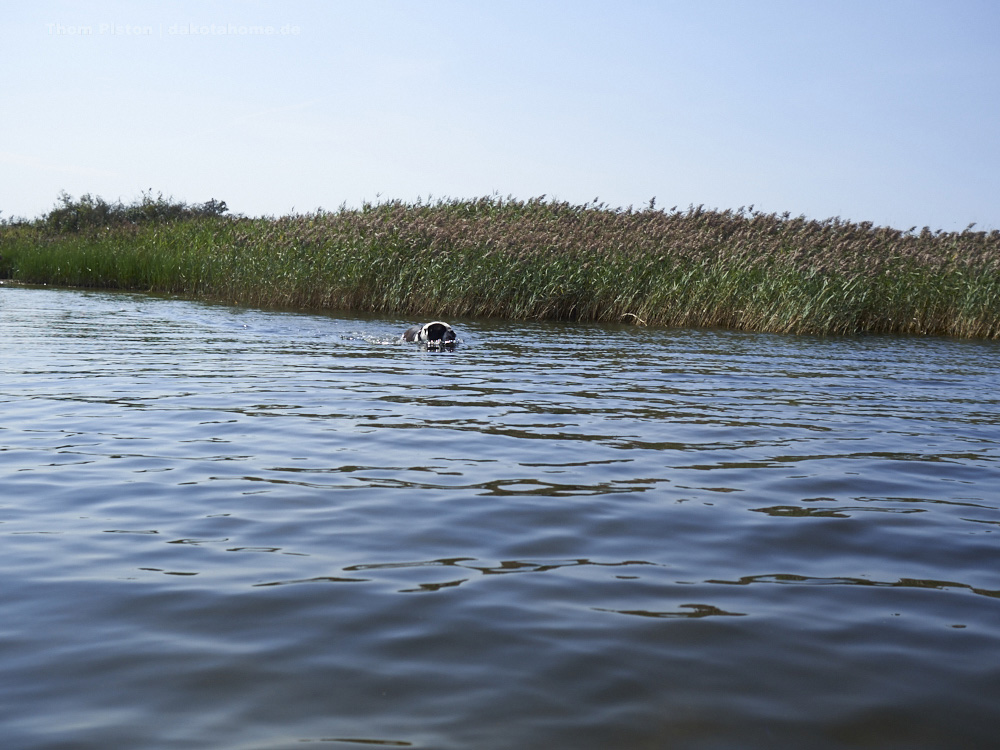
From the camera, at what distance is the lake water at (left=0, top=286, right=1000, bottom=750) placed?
266 cm

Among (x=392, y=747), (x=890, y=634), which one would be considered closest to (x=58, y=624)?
(x=392, y=747)

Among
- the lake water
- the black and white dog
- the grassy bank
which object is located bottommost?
the lake water

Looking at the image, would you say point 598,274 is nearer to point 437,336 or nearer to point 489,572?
point 437,336

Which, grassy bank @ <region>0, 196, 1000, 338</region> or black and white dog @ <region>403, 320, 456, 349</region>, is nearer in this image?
black and white dog @ <region>403, 320, 456, 349</region>

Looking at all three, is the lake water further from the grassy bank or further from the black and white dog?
the grassy bank

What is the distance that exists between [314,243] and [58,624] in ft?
68.8

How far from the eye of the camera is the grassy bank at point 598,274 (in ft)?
69.8

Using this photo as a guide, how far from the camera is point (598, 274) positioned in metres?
21.9

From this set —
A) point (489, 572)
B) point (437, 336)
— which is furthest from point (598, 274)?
point (489, 572)

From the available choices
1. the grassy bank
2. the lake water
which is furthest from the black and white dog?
the grassy bank

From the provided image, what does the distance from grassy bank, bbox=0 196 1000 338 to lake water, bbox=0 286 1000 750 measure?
12.4 meters

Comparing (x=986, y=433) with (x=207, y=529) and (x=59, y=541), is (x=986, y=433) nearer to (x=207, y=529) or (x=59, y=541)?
(x=207, y=529)

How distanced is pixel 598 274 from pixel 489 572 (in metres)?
18.5

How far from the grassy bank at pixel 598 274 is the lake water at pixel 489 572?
1237cm
